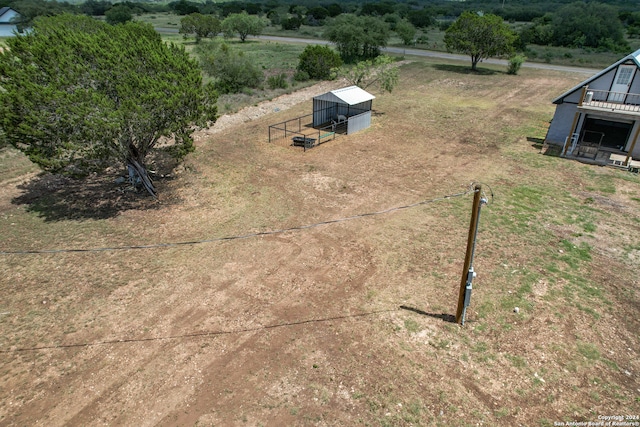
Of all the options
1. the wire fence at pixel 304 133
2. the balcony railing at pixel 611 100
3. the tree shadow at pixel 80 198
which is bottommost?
the tree shadow at pixel 80 198

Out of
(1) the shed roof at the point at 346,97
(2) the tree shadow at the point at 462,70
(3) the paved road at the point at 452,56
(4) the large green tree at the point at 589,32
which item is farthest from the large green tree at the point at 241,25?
(4) the large green tree at the point at 589,32

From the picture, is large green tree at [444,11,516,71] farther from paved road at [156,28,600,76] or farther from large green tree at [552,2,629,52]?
large green tree at [552,2,629,52]

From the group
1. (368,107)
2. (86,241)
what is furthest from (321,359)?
(368,107)

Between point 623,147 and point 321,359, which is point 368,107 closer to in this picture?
point 623,147

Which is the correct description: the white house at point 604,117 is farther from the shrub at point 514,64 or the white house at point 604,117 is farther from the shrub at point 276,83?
the shrub at point 276,83

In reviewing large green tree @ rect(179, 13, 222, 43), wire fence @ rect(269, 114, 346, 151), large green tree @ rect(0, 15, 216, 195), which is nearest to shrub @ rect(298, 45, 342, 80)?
wire fence @ rect(269, 114, 346, 151)

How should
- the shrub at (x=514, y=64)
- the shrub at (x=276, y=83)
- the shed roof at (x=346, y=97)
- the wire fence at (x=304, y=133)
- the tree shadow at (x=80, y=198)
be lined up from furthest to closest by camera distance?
the shrub at (x=514, y=64)
the shrub at (x=276, y=83)
the shed roof at (x=346, y=97)
the wire fence at (x=304, y=133)
the tree shadow at (x=80, y=198)
